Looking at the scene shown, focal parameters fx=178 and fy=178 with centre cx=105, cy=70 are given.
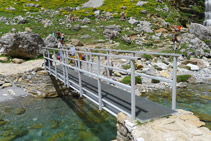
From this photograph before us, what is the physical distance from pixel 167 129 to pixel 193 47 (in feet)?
71.1

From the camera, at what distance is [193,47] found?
23.0 metres

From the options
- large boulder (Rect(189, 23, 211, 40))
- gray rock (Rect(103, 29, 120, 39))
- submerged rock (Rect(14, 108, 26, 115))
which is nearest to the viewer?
submerged rock (Rect(14, 108, 26, 115))

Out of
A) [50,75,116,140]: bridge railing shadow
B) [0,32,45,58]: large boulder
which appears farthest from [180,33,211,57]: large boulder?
[0,32,45,58]: large boulder

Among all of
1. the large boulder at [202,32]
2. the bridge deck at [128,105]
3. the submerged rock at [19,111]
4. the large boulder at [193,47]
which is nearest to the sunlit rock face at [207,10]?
the large boulder at [202,32]

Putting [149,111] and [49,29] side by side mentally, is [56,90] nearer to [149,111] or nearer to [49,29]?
[149,111]

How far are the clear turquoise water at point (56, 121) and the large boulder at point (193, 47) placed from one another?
16.3 metres

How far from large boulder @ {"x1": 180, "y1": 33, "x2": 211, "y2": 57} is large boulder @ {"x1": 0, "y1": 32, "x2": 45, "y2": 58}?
17.7m

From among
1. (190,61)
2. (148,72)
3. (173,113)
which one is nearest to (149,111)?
(173,113)

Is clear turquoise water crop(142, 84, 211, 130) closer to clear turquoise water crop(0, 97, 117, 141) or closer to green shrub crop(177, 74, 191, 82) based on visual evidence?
green shrub crop(177, 74, 191, 82)

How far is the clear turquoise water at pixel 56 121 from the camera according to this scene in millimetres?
8453

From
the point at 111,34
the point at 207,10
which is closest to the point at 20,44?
the point at 111,34

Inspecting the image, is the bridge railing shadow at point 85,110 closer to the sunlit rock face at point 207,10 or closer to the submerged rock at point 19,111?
the submerged rock at point 19,111

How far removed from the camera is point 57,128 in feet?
30.1

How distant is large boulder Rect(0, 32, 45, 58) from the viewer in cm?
1662
